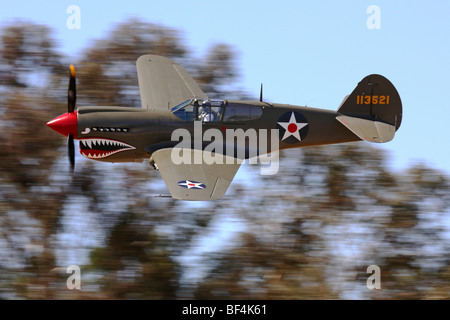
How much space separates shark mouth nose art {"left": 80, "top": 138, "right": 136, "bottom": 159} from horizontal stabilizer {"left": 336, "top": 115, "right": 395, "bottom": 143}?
17.9ft

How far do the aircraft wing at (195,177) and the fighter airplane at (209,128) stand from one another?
2cm

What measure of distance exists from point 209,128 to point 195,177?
7.61 ft

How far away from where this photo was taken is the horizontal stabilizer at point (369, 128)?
16.9 m

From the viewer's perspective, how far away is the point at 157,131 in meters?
16.3

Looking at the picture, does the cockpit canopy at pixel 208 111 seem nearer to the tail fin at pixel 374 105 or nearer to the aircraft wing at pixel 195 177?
the aircraft wing at pixel 195 177

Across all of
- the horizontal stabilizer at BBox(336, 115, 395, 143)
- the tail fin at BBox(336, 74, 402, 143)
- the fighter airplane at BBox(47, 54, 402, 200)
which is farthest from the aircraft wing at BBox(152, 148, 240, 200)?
the tail fin at BBox(336, 74, 402, 143)

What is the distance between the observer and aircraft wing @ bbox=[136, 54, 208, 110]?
18.1 meters

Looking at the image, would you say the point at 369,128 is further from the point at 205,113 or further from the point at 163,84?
the point at 163,84

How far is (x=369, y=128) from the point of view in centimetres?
1725

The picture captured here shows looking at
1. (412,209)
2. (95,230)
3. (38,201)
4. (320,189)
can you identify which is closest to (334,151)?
(320,189)

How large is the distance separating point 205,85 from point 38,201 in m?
6.76

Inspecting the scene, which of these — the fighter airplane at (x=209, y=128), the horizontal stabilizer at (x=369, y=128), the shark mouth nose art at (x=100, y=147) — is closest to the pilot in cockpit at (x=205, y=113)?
the fighter airplane at (x=209, y=128)

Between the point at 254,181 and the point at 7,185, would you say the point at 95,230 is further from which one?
the point at 254,181

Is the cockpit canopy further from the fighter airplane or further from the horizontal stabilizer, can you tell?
the horizontal stabilizer
